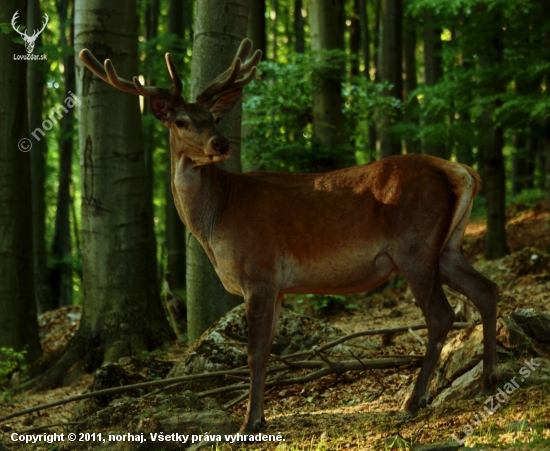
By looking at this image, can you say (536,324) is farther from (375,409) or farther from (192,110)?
(192,110)

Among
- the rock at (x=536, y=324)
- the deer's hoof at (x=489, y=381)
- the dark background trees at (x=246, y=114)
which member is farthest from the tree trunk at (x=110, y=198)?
the deer's hoof at (x=489, y=381)

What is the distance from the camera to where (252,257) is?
595 centimetres

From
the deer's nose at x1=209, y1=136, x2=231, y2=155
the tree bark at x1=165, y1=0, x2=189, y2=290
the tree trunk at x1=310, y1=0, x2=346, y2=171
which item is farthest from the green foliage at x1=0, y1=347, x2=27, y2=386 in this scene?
the tree bark at x1=165, y1=0, x2=189, y2=290

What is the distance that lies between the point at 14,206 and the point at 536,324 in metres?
7.07

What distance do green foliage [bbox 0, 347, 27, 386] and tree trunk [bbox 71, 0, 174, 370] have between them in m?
0.77

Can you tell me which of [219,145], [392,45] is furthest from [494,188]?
[219,145]

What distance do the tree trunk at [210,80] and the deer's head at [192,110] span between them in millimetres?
1907

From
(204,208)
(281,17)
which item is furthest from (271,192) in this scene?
(281,17)

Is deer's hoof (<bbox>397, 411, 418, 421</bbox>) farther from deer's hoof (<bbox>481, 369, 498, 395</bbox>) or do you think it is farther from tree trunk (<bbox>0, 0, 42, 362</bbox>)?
tree trunk (<bbox>0, 0, 42, 362</bbox>)

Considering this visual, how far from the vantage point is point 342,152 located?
11789mm

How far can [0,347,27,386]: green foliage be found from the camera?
9523 millimetres

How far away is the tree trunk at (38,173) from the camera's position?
15.5 meters

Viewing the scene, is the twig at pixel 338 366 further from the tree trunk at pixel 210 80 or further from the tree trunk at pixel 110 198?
the tree trunk at pixel 110 198

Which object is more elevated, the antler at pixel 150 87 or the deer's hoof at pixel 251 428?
the antler at pixel 150 87
